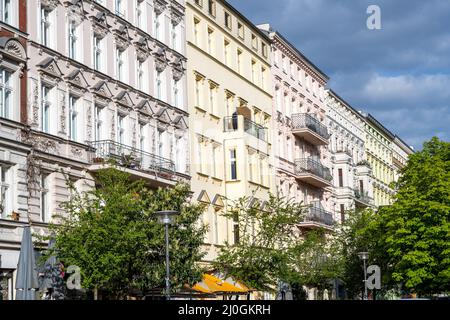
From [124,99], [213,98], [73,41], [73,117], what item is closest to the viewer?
[73,117]

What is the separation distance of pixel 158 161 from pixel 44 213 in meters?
11.1

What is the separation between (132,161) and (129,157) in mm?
3075

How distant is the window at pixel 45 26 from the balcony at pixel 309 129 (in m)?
34.7

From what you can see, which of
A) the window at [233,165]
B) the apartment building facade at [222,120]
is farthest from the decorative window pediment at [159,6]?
the window at [233,165]

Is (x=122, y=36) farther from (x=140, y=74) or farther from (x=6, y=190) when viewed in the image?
(x=6, y=190)

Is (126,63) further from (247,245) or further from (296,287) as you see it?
(296,287)

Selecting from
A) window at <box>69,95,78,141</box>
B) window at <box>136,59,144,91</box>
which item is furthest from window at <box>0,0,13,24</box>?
window at <box>136,59,144,91</box>

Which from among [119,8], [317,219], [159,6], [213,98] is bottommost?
[317,219]

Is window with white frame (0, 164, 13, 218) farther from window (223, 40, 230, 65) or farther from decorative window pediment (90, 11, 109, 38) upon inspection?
window (223, 40, 230, 65)

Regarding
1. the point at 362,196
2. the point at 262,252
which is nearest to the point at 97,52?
the point at 262,252

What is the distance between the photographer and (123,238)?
27.1 m
